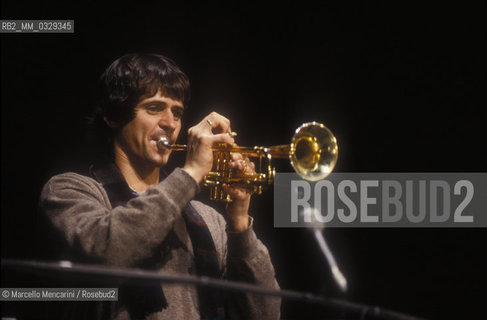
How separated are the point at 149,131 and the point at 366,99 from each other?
4.84 feet

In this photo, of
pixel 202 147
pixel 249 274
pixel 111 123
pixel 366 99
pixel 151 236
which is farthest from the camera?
pixel 366 99

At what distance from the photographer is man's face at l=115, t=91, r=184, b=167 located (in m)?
1.97

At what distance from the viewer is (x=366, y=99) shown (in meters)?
2.93

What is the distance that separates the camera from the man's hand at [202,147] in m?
1.75

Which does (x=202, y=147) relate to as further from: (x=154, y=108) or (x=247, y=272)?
(x=247, y=272)

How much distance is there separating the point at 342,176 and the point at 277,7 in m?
1.04

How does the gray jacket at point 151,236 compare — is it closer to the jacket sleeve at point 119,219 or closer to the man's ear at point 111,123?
the jacket sleeve at point 119,219

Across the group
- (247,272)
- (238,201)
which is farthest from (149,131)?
(247,272)

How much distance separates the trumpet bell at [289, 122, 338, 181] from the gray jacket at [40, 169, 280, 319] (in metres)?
0.36

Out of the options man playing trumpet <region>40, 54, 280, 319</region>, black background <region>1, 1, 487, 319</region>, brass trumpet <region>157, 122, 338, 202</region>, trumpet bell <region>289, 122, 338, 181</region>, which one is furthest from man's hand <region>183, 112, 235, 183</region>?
black background <region>1, 1, 487, 319</region>

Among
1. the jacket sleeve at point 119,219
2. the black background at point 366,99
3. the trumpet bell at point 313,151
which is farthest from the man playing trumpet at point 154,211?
the black background at point 366,99

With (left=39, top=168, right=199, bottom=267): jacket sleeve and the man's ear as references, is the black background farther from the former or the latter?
(left=39, top=168, right=199, bottom=267): jacket sleeve

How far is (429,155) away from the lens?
288cm

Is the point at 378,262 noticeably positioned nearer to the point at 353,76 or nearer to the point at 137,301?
the point at 353,76
